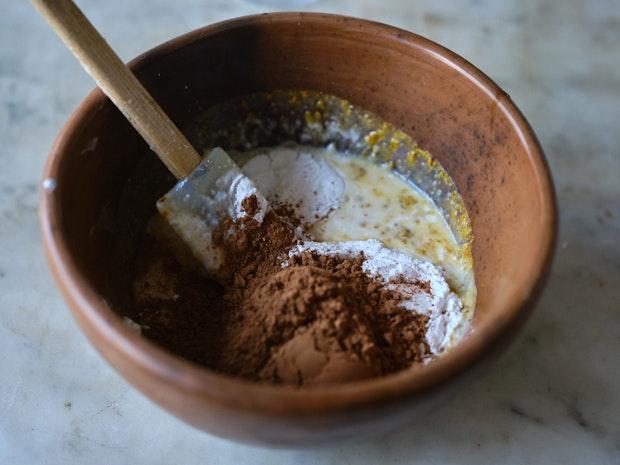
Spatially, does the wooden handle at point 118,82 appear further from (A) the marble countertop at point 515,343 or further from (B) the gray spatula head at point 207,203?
(A) the marble countertop at point 515,343

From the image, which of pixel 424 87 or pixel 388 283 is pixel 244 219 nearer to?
pixel 388 283

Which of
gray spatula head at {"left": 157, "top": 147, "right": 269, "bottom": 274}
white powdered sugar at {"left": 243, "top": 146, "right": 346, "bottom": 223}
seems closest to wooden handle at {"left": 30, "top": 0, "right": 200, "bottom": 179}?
gray spatula head at {"left": 157, "top": 147, "right": 269, "bottom": 274}

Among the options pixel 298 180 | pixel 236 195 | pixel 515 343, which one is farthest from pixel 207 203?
pixel 515 343

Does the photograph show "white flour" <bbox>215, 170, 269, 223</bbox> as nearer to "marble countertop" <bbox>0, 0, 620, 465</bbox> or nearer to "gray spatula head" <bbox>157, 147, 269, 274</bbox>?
"gray spatula head" <bbox>157, 147, 269, 274</bbox>

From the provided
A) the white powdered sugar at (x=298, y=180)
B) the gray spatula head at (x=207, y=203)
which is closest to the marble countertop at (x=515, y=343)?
the gray spatula head at (x=207, y=203)

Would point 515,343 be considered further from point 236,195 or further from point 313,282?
point 236,195

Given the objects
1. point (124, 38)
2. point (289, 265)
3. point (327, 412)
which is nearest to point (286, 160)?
point (289, 265)
